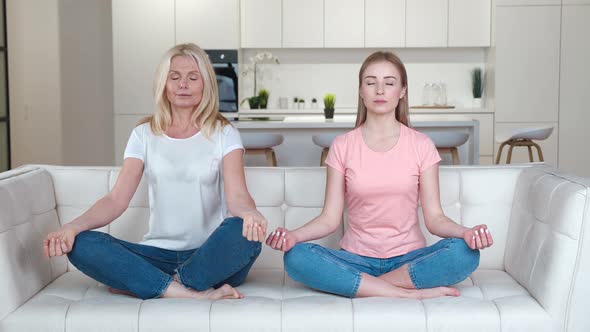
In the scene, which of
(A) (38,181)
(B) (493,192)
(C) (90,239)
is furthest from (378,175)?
(A) (38,181)

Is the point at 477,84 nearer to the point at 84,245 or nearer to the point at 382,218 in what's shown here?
the point at 382,218

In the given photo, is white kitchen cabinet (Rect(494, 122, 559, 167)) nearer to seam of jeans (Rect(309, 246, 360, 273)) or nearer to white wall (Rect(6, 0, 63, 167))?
white wall (Rect(6, 0, 63, 167))

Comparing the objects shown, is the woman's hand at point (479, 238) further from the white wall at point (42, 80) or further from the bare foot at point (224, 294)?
the white wall at point (42, 80)

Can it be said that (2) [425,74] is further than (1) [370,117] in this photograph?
Yes

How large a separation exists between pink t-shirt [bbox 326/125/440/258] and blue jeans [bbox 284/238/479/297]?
0.43 feet

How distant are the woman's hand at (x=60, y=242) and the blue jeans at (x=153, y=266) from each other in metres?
0.03

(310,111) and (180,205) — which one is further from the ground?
(310,111)

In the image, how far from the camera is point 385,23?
25.7 ft

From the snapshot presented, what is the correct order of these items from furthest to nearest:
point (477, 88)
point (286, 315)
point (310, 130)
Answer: point (477, 88) → point (310, 130) → point (286, 315)

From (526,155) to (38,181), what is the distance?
5737 mm

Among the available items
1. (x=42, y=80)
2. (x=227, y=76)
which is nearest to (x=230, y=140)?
(x=42, y=80)

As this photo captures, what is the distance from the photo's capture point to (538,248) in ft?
7.96

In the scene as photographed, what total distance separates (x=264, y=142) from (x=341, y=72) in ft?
9.88

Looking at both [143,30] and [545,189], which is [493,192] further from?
[143,30]
